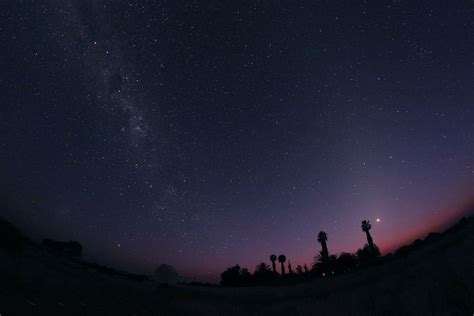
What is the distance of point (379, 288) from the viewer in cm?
3123

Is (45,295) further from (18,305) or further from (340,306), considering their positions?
(340,306)

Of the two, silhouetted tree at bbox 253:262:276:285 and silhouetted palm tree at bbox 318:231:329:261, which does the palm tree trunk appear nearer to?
silhouetted palm tree at bbox 318:231:329:261

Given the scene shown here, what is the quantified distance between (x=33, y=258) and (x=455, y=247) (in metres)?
42.3

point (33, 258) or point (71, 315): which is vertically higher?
point (33, 258)

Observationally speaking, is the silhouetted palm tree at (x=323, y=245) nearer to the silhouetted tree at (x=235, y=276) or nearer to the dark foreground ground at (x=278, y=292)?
the silhouetted tree at (x=235, y=276)

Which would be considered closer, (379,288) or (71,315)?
(71,315)

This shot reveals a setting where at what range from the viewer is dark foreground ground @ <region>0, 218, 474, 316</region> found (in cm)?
2698

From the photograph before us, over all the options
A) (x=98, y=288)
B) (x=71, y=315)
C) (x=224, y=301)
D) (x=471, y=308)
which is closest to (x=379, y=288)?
(x=471, y=308)

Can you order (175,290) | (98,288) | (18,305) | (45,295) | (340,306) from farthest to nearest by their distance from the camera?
(175,290) → (98,288) → (340,306) → (45,295) → (18,305)

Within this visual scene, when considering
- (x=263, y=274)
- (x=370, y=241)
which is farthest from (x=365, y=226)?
(x=263, y=274)

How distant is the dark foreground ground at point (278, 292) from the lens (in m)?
27.0

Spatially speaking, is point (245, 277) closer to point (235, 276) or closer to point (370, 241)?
point (235, 276)

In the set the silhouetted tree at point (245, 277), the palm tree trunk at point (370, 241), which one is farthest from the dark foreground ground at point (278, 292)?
the palm tree trunk at point (370, 241)

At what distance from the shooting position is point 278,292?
38.7m
